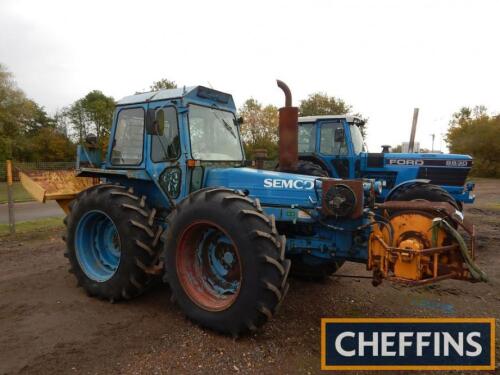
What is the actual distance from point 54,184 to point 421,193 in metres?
6.33

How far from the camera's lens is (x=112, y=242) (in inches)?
199

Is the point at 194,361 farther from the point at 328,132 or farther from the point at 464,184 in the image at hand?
the point at 464,184

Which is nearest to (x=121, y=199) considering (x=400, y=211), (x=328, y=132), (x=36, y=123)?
(x=400, y=211)

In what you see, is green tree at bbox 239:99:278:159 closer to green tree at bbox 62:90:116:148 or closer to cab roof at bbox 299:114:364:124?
green tree at bbox 62:90:116:148

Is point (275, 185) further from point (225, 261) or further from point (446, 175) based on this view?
point (446, 175)

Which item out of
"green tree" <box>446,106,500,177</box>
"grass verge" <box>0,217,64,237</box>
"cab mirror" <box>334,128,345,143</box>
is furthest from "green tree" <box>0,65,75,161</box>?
"green tree" <box>446,106,500,177</box>

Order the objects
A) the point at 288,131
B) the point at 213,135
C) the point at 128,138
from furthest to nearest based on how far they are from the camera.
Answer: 1. the point at 128,138
2. the point at 213,135
3. the point at 288,131

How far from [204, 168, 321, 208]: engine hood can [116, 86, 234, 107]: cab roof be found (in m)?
1.00

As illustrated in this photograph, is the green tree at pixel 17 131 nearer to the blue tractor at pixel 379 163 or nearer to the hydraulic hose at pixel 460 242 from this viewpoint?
the blue tractor at pixel 379 163

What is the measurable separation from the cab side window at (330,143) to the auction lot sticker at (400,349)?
5.92 m

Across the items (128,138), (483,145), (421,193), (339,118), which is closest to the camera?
(128,138)

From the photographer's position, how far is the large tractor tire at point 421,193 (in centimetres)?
702

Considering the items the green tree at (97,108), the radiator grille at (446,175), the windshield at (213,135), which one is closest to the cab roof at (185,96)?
the windshield at (213,135)

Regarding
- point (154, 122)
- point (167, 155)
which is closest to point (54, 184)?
point (167, 155)
